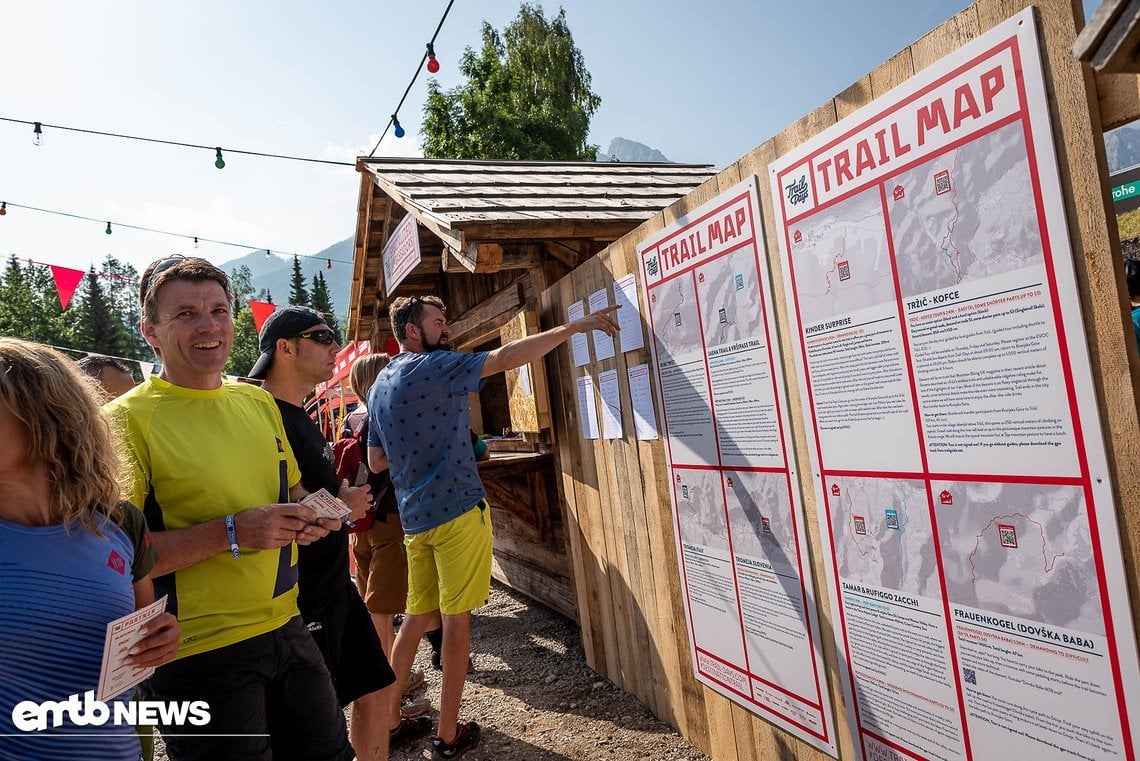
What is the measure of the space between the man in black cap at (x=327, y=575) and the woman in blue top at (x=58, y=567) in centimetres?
91

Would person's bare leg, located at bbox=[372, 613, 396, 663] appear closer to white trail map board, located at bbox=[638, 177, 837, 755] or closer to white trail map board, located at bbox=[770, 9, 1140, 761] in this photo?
white trail map board, located at bbox=[638, 177, 837, 755]

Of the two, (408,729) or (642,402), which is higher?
(642,402)

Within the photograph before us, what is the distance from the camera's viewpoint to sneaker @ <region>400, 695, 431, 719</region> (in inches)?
168

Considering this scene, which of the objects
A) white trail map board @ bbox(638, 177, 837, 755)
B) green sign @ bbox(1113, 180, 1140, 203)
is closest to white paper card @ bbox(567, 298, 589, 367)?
white trail map board @ bbox(638, 177, 837, 755)

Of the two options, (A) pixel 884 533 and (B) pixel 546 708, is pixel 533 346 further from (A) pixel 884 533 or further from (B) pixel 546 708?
(B) pixel 546 708

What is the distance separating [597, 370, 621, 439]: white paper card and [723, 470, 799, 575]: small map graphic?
1.00 metres

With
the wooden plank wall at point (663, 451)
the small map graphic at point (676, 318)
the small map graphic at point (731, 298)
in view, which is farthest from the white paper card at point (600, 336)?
the small map graphic at point (731, 298)

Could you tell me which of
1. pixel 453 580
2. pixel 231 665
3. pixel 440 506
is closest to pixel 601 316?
pixel 440 506

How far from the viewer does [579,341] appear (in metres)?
4.18

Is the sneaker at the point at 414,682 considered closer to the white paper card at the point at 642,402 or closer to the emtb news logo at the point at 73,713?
the white paper card at the point at 642,402

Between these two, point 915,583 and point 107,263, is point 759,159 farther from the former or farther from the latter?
point 107,263

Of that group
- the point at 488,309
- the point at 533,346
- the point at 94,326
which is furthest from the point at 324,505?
the point at 94,326

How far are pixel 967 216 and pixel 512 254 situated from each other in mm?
3353

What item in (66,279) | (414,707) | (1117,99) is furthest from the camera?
(66,279)
